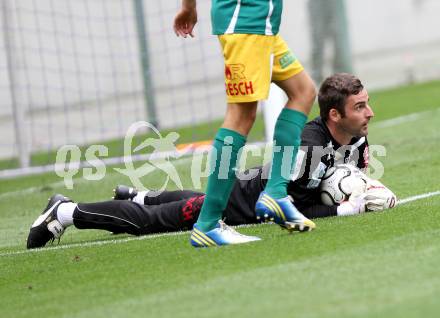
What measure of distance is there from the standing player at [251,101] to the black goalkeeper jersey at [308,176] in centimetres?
56

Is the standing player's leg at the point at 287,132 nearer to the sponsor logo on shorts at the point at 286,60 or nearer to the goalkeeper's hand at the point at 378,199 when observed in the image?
the sponsor logo on shorts at the point at 286,60

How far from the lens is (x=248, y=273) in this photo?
14.5 ft

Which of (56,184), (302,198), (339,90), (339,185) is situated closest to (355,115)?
(339,90)

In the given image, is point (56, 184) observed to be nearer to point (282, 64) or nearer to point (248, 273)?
point (282, 64)

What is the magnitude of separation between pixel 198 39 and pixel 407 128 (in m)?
3.22

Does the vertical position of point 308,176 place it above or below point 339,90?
below

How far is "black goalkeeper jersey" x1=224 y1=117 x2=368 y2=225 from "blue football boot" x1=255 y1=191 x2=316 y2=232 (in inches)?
24.8

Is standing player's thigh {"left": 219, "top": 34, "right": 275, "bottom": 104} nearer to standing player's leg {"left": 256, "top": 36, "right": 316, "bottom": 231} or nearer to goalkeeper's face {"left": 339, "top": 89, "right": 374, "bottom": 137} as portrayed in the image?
standing player's leg {"left": 256, "top": 36, "right": 316, "bottom": 231}

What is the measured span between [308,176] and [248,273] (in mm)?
1507

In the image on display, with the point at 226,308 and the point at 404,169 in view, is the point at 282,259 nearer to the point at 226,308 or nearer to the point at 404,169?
the point at 226,308

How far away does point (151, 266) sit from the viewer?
4926 mm

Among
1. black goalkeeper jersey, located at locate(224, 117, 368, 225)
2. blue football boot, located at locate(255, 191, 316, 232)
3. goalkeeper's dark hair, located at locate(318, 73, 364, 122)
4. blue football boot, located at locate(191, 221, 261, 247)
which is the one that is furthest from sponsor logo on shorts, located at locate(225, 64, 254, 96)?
goalkeeper's dark hair, located at locate(318, 73, 364, 122)

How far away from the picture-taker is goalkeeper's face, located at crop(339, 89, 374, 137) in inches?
231

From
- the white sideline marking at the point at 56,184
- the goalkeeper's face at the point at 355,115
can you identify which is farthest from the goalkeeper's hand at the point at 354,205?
the white sideline marking at the point at 56,184
